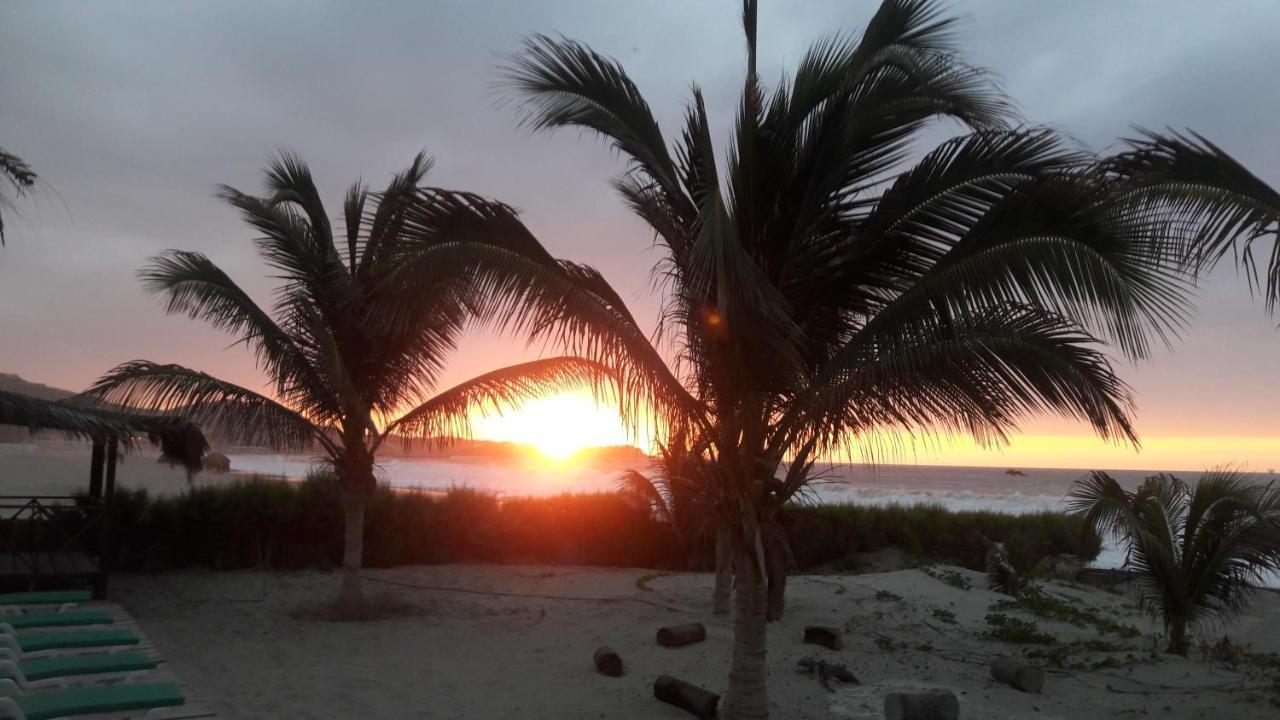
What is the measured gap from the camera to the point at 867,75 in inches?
215

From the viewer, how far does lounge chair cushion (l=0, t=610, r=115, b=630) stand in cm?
633

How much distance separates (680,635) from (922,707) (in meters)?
2.82

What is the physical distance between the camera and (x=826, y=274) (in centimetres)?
564

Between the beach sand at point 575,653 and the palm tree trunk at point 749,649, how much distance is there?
0.73m

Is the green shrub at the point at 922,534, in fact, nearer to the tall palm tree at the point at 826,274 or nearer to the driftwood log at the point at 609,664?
the driftwood log at the point at 609,664

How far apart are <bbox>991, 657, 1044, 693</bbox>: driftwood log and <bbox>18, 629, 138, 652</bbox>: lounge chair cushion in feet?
23.0

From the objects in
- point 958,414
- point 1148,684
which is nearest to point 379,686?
point 958,414

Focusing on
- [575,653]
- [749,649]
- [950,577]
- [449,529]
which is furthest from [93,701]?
[950,577]

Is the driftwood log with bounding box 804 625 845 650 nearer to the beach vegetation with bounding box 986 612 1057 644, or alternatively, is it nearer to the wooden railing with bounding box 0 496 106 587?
the beach vegetation with bounding box 986 612 1057 644

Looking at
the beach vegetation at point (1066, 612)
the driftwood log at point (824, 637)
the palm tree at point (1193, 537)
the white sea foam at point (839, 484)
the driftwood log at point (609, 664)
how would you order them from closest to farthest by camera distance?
the driftwood log at point (609, 664) < the palm tree at point (1193, 537) < the driftwood log at point (824, 637) < the beach vegetation at point (1066, 612) < the white sea foam at point (839, 484)

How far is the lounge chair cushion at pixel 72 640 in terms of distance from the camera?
5.75 meters

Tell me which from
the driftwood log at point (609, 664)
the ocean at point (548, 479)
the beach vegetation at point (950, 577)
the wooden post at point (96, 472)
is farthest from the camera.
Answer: the ocean at point (548, 479)

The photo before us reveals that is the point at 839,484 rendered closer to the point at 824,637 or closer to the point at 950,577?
the point at 950,577

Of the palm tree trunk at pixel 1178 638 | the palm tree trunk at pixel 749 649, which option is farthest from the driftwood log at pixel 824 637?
the palm tree trunk at pixel 1178 638
